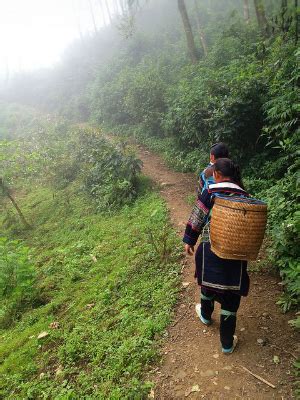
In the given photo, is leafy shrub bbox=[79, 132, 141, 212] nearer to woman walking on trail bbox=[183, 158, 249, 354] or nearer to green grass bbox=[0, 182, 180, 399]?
green grass bbox=[0, 182, 180, 399]

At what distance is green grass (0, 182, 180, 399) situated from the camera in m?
4.48

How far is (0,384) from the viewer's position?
5.27m

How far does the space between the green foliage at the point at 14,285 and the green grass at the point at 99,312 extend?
1.01ft

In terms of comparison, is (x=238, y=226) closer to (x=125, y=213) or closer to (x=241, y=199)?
(x=241, y=199)

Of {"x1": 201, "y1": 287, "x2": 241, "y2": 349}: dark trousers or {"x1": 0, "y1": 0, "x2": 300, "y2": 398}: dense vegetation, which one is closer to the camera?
{"x1": 201, "y1": 287, "x2": 241, "y2": 349}: dark trousers

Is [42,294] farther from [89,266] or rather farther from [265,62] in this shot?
[265,62]

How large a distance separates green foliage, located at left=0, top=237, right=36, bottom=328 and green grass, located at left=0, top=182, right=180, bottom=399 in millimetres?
307

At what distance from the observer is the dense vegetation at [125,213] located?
4.96 metres

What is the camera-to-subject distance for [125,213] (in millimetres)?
10328

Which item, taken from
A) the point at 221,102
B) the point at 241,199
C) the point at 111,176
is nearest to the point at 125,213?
the point at 111,176

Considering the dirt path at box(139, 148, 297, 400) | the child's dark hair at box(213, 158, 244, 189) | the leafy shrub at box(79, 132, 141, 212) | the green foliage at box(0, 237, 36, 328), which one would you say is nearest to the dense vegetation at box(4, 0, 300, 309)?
the leafy shrub at box(79, 132, 141, 212)

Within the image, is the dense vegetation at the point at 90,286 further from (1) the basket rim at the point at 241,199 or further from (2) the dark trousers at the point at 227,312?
(1) the basket rim at the point at 241,199

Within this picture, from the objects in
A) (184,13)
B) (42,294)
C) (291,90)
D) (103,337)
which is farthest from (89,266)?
(184,13)

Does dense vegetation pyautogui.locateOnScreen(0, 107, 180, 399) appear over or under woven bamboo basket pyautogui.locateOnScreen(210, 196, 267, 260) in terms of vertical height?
under
